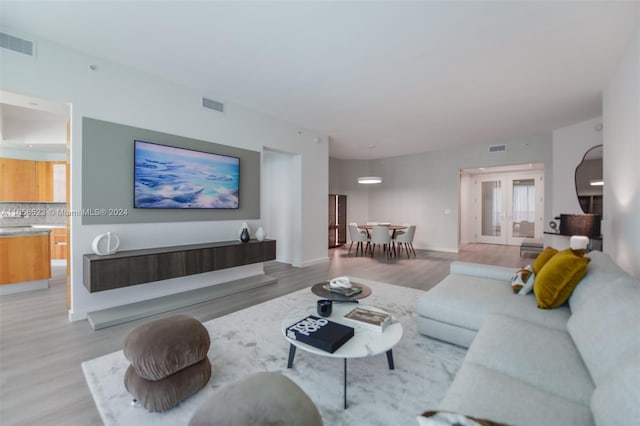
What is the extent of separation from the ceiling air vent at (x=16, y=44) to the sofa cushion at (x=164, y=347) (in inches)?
121

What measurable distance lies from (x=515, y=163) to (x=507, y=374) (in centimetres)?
714

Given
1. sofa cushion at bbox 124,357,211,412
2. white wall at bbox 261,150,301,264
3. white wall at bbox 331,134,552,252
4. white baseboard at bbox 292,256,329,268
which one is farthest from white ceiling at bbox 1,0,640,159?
white baseboard at bbox 292,256,329,268

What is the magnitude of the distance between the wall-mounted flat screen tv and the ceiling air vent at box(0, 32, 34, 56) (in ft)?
3.90

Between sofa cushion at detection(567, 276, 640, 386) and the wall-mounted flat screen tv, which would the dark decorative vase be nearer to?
the wall-mounted flat screen tv

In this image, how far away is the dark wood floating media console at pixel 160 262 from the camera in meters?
2.86

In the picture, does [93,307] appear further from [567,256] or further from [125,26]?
[567,256]

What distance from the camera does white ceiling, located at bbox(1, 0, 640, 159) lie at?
95.1 inches

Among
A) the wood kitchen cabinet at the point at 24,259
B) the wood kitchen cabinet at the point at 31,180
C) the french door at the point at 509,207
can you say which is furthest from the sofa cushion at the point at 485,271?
the wood kitchen cabinet at the point at 31,180

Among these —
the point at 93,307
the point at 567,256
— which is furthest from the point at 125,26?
the point at 567,256

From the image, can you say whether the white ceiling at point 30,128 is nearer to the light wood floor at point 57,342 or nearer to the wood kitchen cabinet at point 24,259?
the wood kitchen cabinet at point 24,259

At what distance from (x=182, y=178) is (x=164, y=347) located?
269 cm

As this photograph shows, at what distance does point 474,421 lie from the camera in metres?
0.83

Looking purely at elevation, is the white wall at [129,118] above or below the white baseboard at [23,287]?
above

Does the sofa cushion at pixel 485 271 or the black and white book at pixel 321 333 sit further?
the sofa cushion at pixel 485 271
